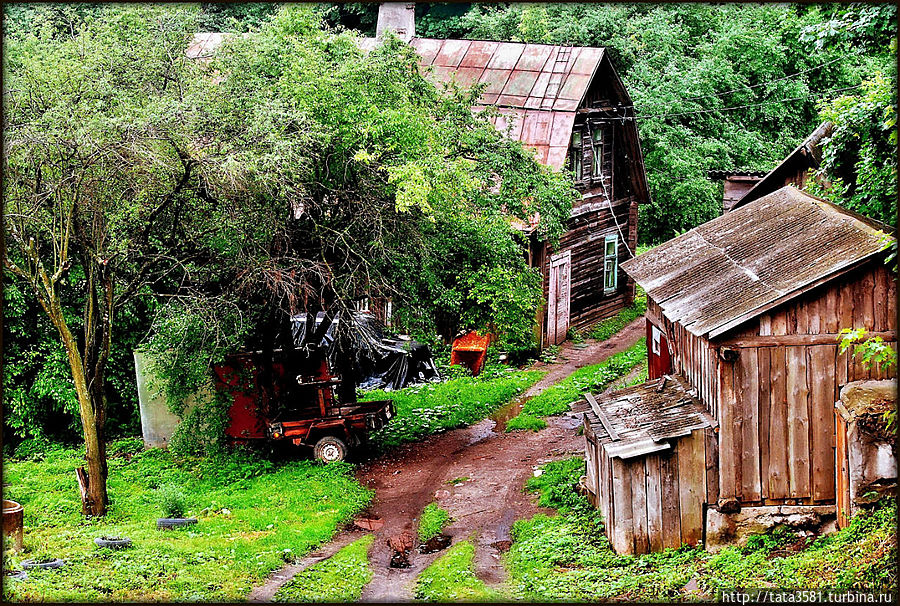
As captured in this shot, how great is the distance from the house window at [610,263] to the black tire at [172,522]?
16645mm

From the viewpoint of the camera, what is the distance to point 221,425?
1550cm

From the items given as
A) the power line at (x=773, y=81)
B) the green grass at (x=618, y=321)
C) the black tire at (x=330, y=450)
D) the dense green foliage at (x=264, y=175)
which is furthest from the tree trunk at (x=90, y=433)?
the power line at (x=773, y=81)

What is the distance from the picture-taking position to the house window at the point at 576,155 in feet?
79.2

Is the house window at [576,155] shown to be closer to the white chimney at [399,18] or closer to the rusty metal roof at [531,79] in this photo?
the rusty metal roof at [531,79]

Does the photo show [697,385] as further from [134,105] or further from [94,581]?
[134,105]

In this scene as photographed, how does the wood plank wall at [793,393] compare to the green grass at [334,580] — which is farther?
the wood plank wall at [793,393]

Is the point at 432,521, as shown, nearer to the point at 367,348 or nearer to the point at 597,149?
the point at 367,348

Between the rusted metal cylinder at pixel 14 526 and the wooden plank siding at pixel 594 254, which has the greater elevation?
A: the wooden plank siding at pixel 594 254

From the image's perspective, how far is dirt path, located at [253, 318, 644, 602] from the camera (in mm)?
11234

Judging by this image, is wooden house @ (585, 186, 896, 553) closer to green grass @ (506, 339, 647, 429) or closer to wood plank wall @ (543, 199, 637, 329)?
green grass @ (506, 339, 647, 429)

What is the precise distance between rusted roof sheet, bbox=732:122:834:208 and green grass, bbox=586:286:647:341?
641 centimetres

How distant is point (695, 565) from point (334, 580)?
412 cm

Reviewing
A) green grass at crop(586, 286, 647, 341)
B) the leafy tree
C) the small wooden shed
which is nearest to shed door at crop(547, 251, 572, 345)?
green grass at crop(586, 286, 647, 341)

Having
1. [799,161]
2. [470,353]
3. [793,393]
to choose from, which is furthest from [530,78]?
[793,393]
